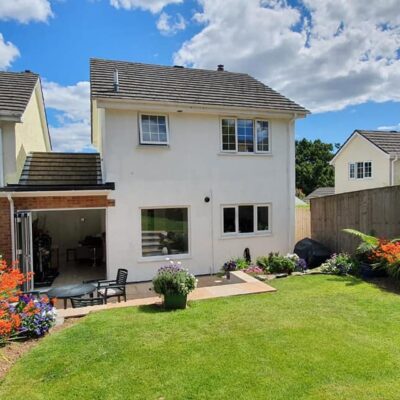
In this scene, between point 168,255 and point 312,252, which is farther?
point 312,252

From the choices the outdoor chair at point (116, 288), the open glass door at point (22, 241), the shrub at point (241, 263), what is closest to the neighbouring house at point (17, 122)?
the open glass door at point (22, 241)

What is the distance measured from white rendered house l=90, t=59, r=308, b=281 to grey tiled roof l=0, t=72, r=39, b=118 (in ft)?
8.07

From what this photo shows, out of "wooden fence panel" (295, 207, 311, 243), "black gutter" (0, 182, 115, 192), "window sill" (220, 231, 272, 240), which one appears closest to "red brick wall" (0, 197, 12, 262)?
"black gutter" (0, 182, 115, 192)

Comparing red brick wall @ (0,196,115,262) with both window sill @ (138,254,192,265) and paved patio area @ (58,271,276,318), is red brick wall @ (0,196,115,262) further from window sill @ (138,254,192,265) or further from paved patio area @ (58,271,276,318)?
paved patio area @ (58,271,276,318)

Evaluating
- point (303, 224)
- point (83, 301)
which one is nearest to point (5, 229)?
point (83, 301)

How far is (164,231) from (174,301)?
5.32 meters

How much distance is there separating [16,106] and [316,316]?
1084cm

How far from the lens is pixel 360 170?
28.0 metres

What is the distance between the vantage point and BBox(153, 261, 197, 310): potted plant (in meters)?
6.80

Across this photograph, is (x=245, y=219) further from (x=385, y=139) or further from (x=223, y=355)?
(x=385, y=139)

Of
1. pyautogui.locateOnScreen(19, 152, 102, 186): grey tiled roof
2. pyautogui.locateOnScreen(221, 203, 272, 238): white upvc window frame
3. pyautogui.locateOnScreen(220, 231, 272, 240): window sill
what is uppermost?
pyautogui.locateOnScreen(19, 152, 102, 186): grey tiled roof

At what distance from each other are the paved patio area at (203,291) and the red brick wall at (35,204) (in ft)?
10.1

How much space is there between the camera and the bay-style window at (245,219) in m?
12.8

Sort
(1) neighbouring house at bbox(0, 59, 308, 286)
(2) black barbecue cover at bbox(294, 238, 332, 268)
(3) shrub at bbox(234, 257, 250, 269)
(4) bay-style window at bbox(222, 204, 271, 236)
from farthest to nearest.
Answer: (4) bay-style window at bbox(222, 204, 271, 236) < (2) black barbecue cover at bbox(294, 238, 332, 268) < (3) shrub at bbox(234, 257, 250, 269) < (1) neighbouring house at bbox(0, 59, 308, 286)
